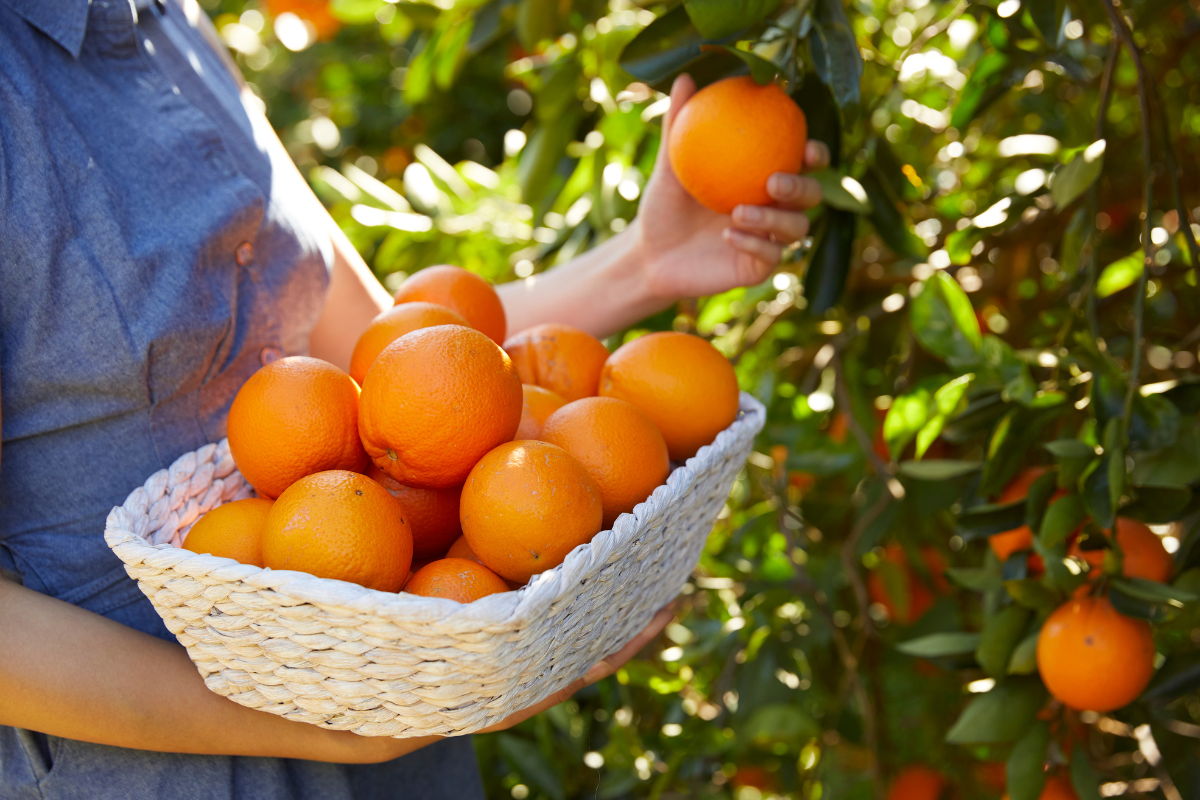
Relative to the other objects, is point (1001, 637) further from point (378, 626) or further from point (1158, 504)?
point (378, 626)

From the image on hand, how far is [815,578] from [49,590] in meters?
0.98

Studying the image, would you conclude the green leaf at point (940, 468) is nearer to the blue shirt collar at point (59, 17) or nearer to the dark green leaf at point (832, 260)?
the dark green leaf at point (832, 260)

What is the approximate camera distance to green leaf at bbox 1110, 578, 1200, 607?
2.47 ft

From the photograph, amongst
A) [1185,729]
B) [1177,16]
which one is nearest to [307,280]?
[1185,729]

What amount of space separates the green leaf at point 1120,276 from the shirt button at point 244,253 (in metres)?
0.91

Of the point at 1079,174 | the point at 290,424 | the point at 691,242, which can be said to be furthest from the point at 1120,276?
the point at 290,424

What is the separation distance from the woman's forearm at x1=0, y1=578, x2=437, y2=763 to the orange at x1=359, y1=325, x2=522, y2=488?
21 cm

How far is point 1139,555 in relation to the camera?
847 millimetres

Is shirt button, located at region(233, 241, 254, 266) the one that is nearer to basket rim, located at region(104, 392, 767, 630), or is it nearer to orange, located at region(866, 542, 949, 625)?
basket rim, located at region(104, 392, 767, 630)

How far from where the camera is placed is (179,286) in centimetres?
70

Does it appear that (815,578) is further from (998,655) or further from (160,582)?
(160,582)

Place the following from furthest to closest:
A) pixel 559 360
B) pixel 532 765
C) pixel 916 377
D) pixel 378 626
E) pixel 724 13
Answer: pixel 916 377, pixel 532 765, pixel 559 360, pixel 724 13, pixel 378 626

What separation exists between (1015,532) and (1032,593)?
10 cm

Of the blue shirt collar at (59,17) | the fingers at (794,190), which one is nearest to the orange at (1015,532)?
the fingers at (794,190)
